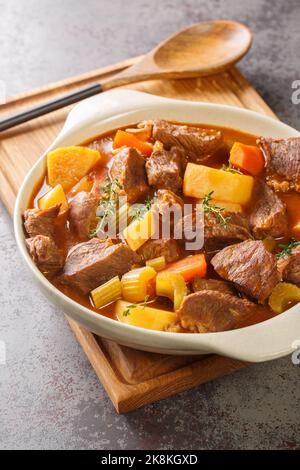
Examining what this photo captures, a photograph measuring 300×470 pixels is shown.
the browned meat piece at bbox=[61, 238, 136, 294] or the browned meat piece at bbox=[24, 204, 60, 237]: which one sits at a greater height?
the browned meat piece at bbox=[24, 204, 60, 237]

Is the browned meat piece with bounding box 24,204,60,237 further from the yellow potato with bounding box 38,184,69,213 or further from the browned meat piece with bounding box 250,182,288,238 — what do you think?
the browned meat piece with bounding box 250,182,288,238

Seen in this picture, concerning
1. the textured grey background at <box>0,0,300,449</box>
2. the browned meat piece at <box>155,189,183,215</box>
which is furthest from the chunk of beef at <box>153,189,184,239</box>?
the textured grey background at <box>0,0,300,449</box>

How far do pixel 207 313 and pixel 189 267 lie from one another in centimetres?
28

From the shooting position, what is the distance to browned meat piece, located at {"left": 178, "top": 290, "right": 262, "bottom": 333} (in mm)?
3275

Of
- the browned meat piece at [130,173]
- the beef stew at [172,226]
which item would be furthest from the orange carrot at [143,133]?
the browned meat piece at [130,173]

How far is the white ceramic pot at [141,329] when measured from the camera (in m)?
3.17

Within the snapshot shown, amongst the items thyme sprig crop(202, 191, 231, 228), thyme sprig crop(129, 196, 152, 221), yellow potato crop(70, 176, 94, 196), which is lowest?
thyme sprig crop(202, 191, 231, 228)

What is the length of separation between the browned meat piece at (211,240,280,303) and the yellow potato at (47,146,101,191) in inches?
34.1

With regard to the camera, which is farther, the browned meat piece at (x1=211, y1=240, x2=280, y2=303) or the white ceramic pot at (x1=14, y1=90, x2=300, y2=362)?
the browned meat piece at (x1=211, y1=240, x2=280, y2=303)

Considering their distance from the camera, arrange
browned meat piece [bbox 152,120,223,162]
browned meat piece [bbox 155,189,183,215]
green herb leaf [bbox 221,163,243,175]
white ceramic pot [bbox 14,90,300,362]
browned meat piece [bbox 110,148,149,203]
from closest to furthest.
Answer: white ceramic pot [bbox 14,90,300,362] → browned meat piece [bbox 155,189,183,215] → browned meat piece [bbox 110,148,149,203] → green herb leaf [bbox 221,163,243,175] → browned meat piece [bbox 152,120,223,162]

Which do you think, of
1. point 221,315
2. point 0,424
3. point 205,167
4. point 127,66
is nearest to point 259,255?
point 221,315

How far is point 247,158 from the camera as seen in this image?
3.97 m

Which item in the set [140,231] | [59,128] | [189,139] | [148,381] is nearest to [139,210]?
[140,231]

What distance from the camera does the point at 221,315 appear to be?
328 cm
